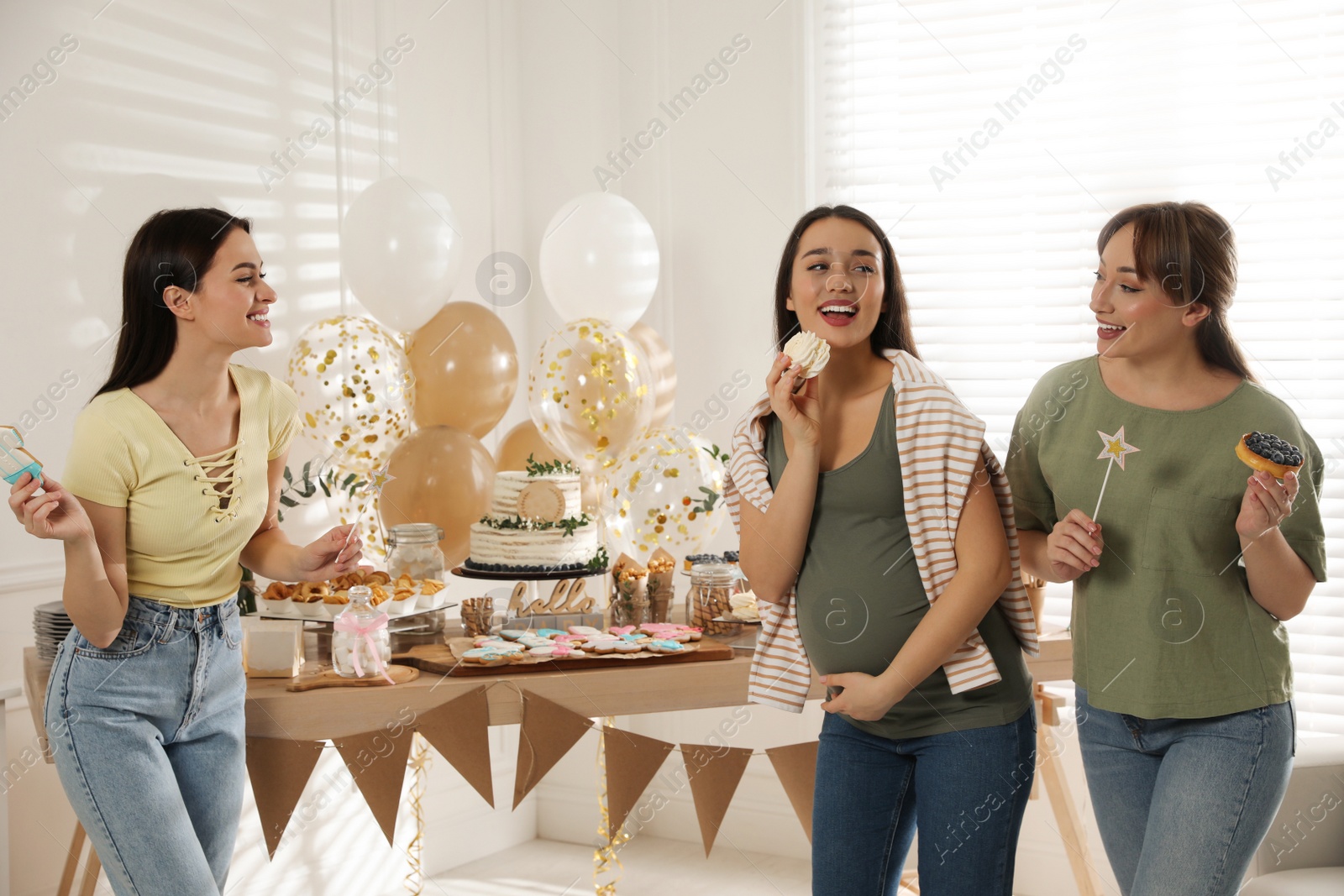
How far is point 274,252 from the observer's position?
343cm

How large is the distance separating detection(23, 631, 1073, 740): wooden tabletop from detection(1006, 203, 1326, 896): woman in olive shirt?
2.64 feet

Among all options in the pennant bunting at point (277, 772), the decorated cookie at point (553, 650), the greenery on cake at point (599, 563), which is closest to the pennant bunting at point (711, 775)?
the decorated cookie at point (553, 650)

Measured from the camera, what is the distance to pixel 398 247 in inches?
121

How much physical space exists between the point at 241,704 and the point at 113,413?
571mm

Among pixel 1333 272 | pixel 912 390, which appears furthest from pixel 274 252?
pixel 1333 272

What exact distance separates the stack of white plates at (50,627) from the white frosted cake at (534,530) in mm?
909

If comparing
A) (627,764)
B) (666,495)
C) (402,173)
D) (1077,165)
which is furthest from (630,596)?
(1077,165)

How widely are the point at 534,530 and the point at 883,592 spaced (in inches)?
50.8

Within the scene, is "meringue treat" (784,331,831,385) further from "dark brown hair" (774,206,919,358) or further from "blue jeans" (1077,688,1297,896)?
"blue jeans" (1077,688,1297,896)

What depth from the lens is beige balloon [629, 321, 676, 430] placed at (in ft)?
11.6

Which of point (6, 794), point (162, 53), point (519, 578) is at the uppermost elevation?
point (162, 53)

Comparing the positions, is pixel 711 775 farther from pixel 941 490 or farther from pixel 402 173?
pixel 402 173

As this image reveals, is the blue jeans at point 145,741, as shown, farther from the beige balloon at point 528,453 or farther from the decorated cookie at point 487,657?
the beige balloon at point 528,453

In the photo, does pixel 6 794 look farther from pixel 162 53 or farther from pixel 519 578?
pixel 162 53
